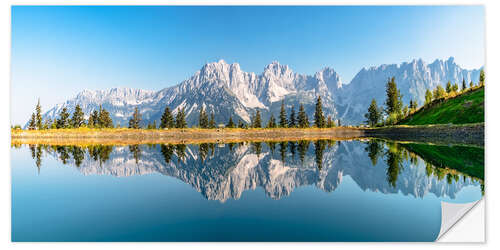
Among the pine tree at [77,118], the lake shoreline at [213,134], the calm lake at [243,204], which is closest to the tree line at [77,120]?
the pine tree at [77,118]

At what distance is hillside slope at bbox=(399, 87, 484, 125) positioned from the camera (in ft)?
128

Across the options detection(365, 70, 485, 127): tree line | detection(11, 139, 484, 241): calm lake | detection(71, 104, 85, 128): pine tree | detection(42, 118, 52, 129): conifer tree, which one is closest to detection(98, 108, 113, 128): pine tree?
detection(71, 104, 85, 128): pine tree

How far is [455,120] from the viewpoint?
45312mm

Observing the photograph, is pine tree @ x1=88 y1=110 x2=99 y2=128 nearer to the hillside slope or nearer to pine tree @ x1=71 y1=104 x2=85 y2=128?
pine tree @ x1=71 y1=104 x2=85 y2=128

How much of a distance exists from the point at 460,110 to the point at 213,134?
54.3 meters

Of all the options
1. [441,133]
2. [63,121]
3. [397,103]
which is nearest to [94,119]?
[63,121]

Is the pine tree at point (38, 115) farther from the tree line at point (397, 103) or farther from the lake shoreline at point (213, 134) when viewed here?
the tree line at point (397, 103)

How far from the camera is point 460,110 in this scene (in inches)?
1815

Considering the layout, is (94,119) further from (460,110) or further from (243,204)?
(460,110)

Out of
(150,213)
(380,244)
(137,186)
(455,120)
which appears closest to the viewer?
(380,244)
